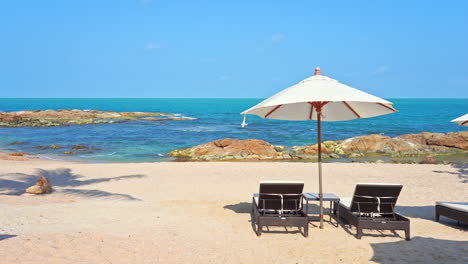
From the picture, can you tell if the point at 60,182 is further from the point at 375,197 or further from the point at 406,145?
the point at 406,145

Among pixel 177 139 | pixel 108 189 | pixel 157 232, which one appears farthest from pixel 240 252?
pixel 177 139

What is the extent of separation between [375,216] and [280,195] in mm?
1753

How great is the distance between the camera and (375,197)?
704 cm

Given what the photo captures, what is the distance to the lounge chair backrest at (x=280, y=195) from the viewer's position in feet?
23.4

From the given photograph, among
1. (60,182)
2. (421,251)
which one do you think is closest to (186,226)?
(421,251)

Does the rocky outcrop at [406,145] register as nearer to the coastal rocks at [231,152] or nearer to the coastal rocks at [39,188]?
the coastal rocks at [231,152]

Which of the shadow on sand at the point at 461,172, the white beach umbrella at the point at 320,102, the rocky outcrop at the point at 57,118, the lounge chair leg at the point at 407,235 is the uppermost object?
the white beach umbrella at the point at 320,102

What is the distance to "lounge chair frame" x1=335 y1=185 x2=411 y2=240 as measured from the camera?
22.2 feet

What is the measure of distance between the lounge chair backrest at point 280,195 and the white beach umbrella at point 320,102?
532 mm

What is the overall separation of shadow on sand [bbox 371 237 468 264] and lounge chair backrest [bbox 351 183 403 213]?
68 cm

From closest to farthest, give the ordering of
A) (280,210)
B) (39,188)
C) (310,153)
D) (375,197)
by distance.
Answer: (375,197) → (280,210) → (39,188) → (310,153)

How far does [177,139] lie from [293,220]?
29487 millimetres

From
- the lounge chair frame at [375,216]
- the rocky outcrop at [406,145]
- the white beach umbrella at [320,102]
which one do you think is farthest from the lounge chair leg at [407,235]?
the rocky outcrop at [406,145]

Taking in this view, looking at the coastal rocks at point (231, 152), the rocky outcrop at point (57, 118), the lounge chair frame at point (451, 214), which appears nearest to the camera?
the lounge chair frame at point (451, 214)
